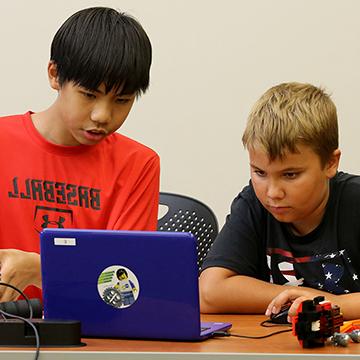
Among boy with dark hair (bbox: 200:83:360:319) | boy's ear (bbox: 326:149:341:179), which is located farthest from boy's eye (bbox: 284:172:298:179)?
boy's ear (bbox: 326:149:341:179)

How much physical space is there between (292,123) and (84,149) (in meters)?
0.52

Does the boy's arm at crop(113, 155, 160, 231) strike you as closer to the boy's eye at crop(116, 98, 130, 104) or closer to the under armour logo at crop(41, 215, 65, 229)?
the under armour logo at crop(41, 215, 65, 229)

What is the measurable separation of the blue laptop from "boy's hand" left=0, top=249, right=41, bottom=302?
25cm

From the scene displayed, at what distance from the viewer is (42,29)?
9.21 ft

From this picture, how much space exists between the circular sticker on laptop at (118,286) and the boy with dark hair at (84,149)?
569mm

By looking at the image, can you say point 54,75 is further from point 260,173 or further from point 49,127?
point 260,173

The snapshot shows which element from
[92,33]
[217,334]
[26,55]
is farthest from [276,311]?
[26,55]

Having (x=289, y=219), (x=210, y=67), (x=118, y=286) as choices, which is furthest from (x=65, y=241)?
(x=210, y=67)

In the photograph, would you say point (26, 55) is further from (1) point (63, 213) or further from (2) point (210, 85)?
(1) point (63, 213)

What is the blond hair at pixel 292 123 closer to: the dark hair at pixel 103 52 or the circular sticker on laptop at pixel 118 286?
the dark hair at pixel 103 52

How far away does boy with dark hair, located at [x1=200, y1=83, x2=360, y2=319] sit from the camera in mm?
1786

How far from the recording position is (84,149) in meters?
2.09

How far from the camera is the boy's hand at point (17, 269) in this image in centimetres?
162

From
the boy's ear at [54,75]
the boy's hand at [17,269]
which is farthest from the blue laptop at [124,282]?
the boy's ear at [54,75]
